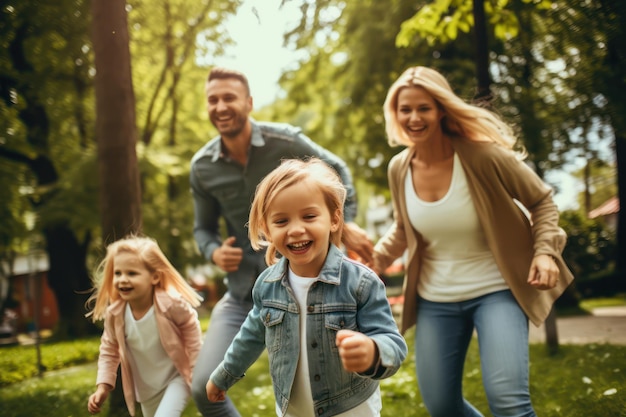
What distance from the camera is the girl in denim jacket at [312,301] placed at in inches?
93.7

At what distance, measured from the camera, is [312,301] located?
2.46 metres

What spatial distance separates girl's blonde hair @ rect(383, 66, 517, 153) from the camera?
332 centimetres

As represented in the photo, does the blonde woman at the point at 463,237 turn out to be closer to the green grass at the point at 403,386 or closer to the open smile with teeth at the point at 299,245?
the open smile with teeth at the point at 299,245

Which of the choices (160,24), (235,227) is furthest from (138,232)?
(160,24)

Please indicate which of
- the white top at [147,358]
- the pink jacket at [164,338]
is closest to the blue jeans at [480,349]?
the pink jacket at [164,338]

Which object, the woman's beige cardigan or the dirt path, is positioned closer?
the woman's beige cardigan

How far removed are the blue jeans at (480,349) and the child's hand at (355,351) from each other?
3.48 ft

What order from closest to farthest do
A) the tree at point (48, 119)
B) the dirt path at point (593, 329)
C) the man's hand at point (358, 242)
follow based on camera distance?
the man's hand at point (358, 242)
the tree at point (48, 119)
the dirt path at point (593, 329)

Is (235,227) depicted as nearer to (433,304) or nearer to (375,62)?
(433,304)

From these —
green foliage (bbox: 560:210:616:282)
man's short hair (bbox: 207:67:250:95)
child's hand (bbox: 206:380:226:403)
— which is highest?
man's short hair (bbox: 207:67:250:95)

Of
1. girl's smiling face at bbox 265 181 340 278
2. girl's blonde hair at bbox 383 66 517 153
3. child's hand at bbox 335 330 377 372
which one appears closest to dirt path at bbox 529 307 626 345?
girl's blonde hair at bbox 383 66 517 153

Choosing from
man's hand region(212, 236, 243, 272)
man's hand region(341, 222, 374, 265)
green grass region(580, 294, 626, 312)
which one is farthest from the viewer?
green grass region(580, 294, 626, 312)

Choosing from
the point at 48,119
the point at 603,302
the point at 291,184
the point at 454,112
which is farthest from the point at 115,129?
the point at 603,302

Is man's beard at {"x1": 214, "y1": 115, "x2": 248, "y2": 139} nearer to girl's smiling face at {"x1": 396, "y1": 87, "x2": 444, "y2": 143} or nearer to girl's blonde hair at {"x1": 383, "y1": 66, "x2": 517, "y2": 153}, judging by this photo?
girl's blonde hair at {"x1": 383, "y1": 66, "x2": 517, "y2": 153}
